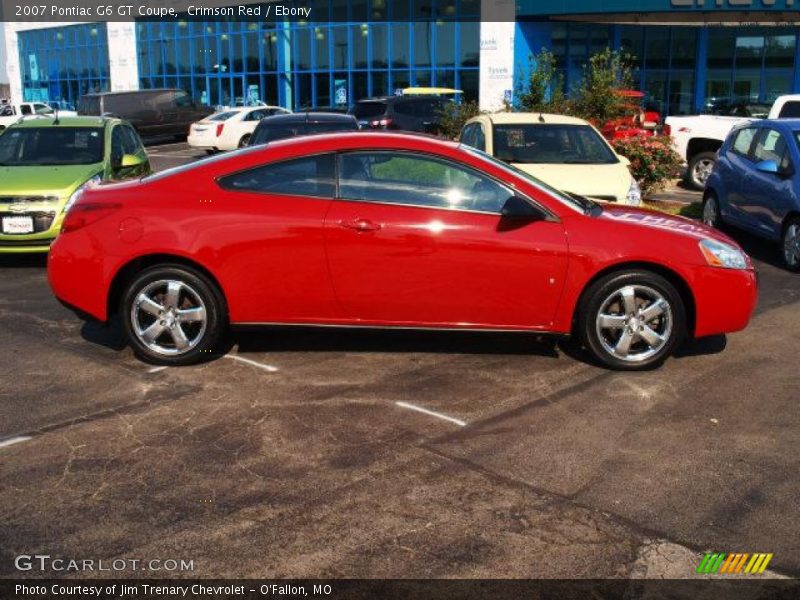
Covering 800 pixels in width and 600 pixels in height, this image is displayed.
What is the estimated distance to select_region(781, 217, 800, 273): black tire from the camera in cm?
881

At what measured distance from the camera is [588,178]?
9.24m

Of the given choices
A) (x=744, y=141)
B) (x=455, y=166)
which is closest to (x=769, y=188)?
(x=744, y=141)

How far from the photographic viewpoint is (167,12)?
137 ft

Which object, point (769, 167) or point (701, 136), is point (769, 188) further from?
point (701, 136)

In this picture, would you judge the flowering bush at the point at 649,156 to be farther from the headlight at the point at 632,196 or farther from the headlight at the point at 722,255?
the headlight at the point at 722,255

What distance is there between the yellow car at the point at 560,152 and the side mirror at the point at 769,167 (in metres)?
1.33

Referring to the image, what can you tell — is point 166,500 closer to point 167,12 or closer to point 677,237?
point 677,237

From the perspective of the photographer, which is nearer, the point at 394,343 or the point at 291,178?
the point at 291,178

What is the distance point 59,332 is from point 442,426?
3496 mm

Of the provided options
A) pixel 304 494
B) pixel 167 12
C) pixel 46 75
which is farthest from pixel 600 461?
pixel 46 75

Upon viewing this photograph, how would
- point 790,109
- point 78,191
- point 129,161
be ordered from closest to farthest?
1. point 78,191
2. point 129,161
3. point 790,109

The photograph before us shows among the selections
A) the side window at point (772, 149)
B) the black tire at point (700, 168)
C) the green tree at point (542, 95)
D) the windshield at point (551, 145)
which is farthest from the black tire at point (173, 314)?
the black tire at point (700, 168)

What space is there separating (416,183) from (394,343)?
131cm
